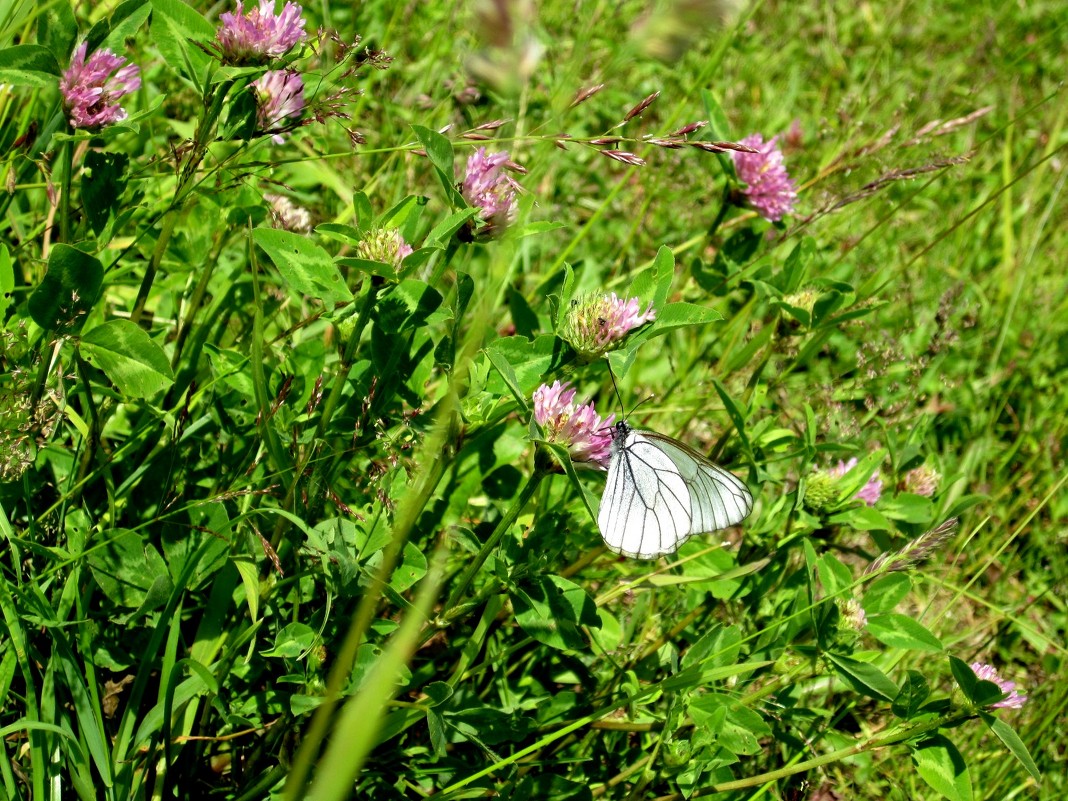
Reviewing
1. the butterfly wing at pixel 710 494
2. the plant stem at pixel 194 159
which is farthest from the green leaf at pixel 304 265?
the butterfly wing at pixel 710 494

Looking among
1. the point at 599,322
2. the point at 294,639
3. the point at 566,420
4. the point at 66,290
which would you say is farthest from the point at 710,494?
the point at 66,290

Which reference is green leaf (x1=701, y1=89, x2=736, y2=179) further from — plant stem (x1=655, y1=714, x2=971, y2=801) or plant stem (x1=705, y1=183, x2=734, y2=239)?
plant stem (x1=655, y1=714, x2=971, y2=801)

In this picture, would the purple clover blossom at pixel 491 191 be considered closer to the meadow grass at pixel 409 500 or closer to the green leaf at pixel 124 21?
the meadow grass at pixel 409 500

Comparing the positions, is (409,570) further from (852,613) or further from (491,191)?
(852,613)

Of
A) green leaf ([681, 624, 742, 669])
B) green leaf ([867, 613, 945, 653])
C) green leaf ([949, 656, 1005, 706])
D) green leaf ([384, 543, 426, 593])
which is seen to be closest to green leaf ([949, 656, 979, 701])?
green leaf ([949, 656, 1005, 706])

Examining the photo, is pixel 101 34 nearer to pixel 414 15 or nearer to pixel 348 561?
pixel 348 561
